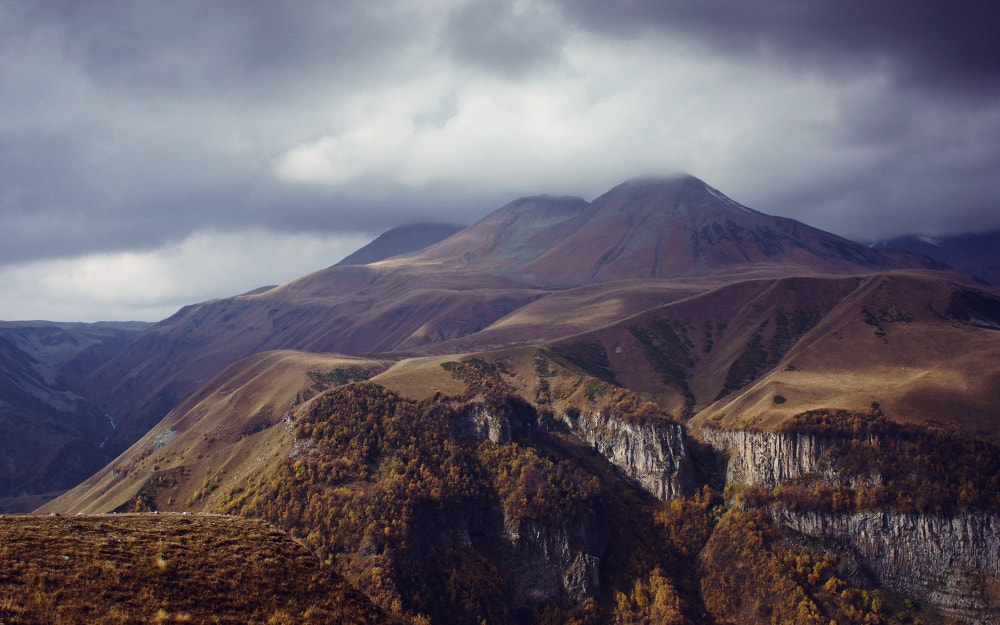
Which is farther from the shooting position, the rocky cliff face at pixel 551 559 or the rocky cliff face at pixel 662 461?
the rocky cliff face at pixel 662 461

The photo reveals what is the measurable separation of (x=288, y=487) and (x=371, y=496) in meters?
20.0

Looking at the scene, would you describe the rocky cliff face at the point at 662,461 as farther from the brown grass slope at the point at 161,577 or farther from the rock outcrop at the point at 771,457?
the brown grass slope at the point at 161,577

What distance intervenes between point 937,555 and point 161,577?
17765 centimetres

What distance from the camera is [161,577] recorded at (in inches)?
1411

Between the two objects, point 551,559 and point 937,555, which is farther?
point 551,559

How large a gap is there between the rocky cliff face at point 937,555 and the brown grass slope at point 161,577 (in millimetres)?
162020

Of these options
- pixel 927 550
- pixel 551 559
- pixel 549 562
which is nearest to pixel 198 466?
pixel 549 562

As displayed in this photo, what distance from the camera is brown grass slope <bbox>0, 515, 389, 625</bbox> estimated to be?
3177 centimetres

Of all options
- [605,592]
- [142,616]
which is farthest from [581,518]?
[142,616]

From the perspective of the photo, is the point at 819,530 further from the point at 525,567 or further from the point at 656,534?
the point at 525,567

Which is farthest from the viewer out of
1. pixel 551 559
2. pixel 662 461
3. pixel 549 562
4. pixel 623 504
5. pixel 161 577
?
pixel 662 461

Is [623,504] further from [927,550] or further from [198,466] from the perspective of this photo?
[198,466]

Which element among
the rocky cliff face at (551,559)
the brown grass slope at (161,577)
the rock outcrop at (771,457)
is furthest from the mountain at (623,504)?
the brown grass slope at (161,577)

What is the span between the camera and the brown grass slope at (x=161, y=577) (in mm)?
31766
